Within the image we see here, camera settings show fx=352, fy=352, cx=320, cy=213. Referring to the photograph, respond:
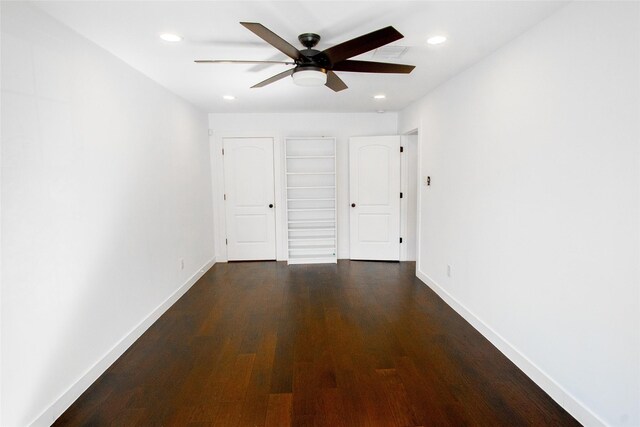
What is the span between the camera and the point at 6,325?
178 cm

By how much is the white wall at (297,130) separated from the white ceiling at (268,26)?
2.05 meters

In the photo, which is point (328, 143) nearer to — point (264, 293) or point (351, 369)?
point (264, 293)

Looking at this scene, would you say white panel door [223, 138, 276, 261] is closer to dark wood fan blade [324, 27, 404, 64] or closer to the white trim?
the white trim

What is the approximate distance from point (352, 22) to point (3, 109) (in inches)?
78.3

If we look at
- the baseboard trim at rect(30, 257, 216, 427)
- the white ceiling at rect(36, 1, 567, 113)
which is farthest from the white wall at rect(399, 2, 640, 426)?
the baseboard trim at rect(30, 257, 216, 427)

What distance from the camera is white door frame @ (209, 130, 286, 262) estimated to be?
18.5 ft

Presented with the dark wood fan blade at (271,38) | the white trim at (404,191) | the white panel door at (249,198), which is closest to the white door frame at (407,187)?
the white trim at (404,191)

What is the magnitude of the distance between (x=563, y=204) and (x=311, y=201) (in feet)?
13.5

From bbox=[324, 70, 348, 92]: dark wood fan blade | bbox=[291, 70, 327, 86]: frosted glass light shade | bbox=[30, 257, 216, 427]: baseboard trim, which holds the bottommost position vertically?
bbox=[30, 257, 216, 427]: baseboard trim

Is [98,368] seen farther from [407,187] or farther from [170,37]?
[407,187]

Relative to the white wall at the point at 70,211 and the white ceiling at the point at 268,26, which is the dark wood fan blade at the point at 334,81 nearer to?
the white ceiling at the point at 268,26

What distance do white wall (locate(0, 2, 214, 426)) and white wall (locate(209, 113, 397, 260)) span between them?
193cm

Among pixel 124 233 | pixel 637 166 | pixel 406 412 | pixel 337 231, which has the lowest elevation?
pixel 406 412

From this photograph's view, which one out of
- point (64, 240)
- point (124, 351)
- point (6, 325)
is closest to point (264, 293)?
point (124, 351)
